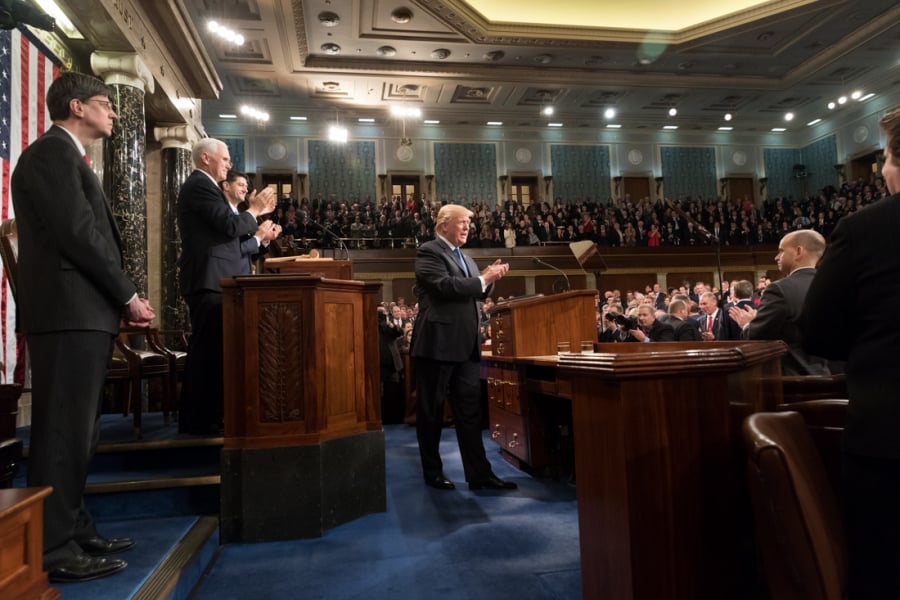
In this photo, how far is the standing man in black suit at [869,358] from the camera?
100cm

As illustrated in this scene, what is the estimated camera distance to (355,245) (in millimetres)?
13008

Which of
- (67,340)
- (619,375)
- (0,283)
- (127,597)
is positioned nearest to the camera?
(619,375)

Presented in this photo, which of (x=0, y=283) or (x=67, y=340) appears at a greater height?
(x=0, y=283)

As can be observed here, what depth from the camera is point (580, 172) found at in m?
17.1

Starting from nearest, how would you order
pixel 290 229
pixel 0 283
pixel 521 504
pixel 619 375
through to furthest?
pixel 619 375 → pixel 521 504 → pixel 0 283 → pixel 290 229

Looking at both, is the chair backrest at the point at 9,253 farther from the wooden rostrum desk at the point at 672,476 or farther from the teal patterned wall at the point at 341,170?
the teal patterned wall at the point at 341,170

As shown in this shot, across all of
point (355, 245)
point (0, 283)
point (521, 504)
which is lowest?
point (521, 504)

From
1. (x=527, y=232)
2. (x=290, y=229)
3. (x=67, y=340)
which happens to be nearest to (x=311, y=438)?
(x=67, y=340)

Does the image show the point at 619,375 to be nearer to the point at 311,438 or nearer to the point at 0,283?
the point at 311,438

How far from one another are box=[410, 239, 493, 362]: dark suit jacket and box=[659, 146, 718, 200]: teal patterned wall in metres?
15.7

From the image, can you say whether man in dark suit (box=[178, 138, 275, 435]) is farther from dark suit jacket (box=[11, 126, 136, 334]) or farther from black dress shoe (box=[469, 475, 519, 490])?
black dress shoe (box=[469, 475, 519, 490])

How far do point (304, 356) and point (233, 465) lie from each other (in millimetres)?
561

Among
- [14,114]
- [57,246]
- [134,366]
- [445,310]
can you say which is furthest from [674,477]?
[14,114]

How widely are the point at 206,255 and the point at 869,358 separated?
2713 millimetres
